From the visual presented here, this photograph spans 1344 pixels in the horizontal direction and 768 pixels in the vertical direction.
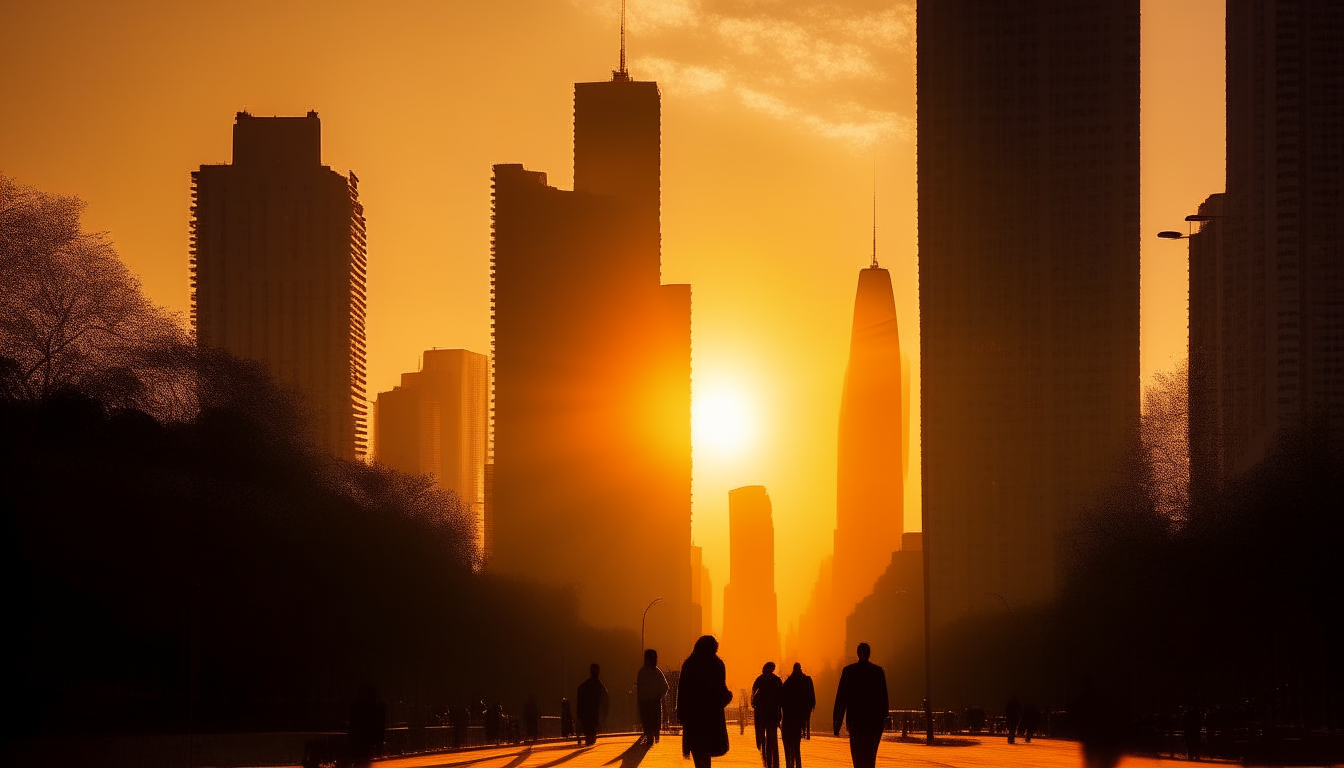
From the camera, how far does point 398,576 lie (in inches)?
3649

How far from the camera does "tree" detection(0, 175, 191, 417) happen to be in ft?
226

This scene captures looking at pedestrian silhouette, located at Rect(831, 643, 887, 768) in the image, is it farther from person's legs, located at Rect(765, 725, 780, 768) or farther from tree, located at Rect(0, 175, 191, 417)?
tree, located at Rect(0, 175, 191, 417)

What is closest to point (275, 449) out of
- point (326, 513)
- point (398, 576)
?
point (326, 513)

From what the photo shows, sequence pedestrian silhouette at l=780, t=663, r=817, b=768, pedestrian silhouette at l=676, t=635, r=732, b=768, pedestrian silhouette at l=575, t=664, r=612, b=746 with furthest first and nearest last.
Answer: pedestrian silhouette at l=575, t=664, r=612, b=746, pedestrian silhouette at l=780, t=663, r=817, b=768, pedestrian silhouette at l=676, t=635, r=732, b=768

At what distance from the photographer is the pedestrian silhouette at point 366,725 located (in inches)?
1296

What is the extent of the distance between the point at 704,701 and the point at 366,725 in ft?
29.5

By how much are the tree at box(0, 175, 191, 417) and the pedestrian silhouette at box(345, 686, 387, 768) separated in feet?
123

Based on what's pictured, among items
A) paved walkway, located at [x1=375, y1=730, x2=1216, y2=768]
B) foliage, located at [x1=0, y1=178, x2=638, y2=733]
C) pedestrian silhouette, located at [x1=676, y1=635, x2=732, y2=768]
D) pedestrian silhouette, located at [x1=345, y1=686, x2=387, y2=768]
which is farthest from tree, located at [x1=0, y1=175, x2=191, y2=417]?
pedestrian silhouette, located at [x1=676, y1=635, x2=732, y2=768]

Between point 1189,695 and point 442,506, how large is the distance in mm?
52661

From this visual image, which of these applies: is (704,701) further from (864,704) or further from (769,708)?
(769,708)

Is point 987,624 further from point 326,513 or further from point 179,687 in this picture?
point 179,687

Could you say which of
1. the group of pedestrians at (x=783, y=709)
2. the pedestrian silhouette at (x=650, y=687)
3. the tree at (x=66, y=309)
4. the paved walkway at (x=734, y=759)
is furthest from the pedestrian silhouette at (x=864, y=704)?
the tree at (x=66, y=309)

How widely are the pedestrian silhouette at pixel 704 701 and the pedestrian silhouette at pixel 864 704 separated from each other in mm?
1652

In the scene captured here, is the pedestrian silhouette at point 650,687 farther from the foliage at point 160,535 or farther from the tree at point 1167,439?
the tree at point 1167,439
